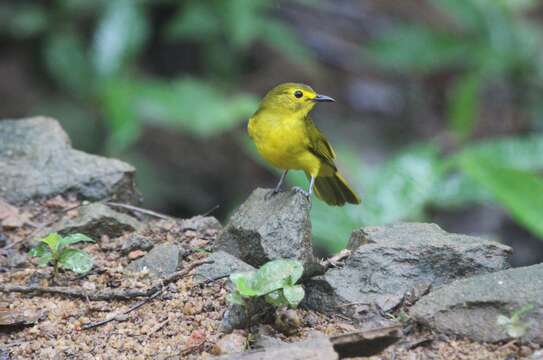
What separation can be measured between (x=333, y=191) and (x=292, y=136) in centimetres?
65

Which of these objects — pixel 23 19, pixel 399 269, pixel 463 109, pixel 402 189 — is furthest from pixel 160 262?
pixel 23 19

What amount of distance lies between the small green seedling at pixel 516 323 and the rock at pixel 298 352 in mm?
704

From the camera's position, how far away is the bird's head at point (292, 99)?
203 inches

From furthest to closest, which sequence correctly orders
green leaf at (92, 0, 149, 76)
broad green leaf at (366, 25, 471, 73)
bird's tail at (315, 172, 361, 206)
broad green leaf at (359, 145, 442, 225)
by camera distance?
broad green leaf at (366, 25, 471, 73) < green leaf at (92, 0, 149, 76) < broad green leaf at (359, 145, 442, 225) < bird's tail at (315, 172, 361, 206)

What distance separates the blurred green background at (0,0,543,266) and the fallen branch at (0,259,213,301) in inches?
120

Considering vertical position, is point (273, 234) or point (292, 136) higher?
point (292, 136)

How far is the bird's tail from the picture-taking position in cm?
544

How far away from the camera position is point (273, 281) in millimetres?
3297

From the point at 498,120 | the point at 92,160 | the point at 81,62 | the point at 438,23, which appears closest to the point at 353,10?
the point at 438,23

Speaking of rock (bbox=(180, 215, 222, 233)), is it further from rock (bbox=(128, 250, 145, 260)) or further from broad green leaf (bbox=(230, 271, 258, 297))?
broad green leaf (bbox=(230, 271, 258, 297))

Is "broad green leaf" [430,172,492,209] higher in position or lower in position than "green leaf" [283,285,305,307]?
higher

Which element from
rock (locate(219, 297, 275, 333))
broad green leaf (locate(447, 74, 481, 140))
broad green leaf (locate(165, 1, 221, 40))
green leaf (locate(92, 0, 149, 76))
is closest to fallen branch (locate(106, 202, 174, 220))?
rock (locate(219, 297, 275, 333))

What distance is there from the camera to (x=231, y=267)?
3.87 m

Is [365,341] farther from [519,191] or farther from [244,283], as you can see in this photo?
[519,191]
